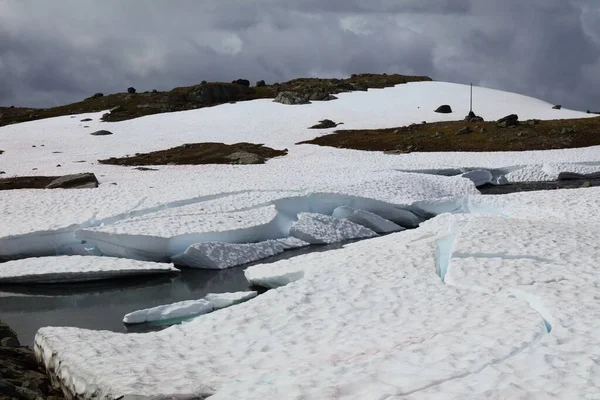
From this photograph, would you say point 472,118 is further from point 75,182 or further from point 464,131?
point 75,182

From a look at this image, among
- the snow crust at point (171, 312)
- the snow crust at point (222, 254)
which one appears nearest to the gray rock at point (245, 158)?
the snow crust at point (222, 254)

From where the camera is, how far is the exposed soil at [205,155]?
39.5m

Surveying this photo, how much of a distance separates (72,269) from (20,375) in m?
7.44

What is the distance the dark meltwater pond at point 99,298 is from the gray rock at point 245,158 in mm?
20905

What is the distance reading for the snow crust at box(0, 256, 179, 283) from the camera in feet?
53.1

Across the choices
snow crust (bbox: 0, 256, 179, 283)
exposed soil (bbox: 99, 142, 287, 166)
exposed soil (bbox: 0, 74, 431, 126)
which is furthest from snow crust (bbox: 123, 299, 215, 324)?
exposed soil (bbox: 0, 74, 431, 126)

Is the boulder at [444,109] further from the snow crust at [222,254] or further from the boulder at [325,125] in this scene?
the snow crust at [222,254]

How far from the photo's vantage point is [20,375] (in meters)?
9.12

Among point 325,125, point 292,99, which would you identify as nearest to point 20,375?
point 325,125

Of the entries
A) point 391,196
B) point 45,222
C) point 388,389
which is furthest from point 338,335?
point 391,196

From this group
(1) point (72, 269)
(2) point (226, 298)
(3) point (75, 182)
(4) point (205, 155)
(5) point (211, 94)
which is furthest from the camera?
(5) point (211, 94)

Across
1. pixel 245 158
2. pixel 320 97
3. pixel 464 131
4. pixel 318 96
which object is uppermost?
pixel 318 96

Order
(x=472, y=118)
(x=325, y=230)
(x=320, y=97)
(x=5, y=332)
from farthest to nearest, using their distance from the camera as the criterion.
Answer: (x=320, y=97) → (x=472, y=118) → (x=325, y=230) → (x=5, y=332)

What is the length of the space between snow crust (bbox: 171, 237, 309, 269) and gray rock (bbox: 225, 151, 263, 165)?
1927cm
